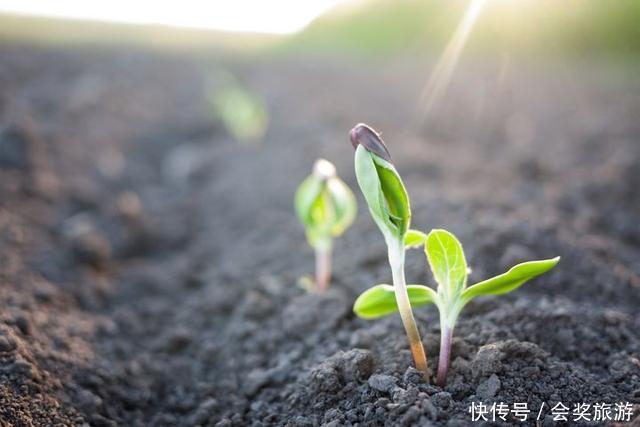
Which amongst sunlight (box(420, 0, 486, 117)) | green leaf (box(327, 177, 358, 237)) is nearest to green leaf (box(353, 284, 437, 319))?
green leaf (box(327, 177, 358, 237))

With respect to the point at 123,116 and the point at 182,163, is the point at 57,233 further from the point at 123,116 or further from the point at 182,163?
the point at 123,116

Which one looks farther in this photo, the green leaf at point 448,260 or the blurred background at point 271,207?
the blurred background at point 271,207

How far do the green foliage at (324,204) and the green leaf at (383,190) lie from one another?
0.70 metres

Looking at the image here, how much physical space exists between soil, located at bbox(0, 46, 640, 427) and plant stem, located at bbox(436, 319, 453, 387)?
0.16 feet

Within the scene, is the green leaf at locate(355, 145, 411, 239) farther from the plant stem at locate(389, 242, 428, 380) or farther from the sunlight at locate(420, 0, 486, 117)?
the sunlight at locate(420, 0, 486, 117)

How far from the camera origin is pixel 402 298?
5.42 ft

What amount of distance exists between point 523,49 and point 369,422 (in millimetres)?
7464

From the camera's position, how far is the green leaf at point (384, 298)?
5.73 feet

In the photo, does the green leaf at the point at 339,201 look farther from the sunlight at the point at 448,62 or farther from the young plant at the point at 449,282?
the sunlight at the point at 448,62

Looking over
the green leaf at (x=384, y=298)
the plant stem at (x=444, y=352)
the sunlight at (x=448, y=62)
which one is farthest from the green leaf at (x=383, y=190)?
the sunlight at (x=448, y=62)

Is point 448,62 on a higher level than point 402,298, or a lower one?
higher

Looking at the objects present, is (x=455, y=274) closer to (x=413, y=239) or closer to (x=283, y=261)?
(x=413, y=239)

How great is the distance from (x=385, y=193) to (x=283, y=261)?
1.64 meters

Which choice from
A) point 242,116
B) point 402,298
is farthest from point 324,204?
point 242,116
